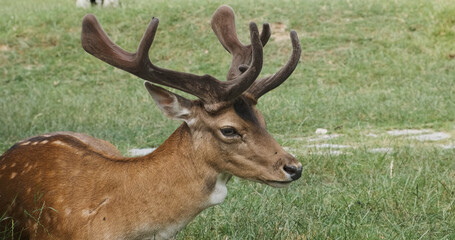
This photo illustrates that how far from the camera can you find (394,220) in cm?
463

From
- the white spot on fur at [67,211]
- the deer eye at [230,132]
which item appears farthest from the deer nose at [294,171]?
the white spot on fur at [67,211]

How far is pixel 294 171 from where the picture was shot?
3375mm

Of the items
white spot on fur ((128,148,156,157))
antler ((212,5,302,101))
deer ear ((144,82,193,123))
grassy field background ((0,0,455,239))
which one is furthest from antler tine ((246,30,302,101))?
white spot on fur ((128,148,156,157))

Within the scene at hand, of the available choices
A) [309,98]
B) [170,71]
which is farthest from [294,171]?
[309,98]

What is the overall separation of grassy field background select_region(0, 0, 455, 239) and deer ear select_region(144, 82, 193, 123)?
1026mm

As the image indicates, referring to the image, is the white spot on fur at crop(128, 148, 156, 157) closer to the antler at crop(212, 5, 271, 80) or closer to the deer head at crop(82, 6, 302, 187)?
the antler at crop(212, 5, 271, 80)

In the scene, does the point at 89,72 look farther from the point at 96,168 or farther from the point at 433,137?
the point at 96,168

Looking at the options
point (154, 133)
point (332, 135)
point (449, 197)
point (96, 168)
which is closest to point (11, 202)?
point (96, 168)

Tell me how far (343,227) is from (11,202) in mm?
1910

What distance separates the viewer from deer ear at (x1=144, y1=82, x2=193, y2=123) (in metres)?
3.51

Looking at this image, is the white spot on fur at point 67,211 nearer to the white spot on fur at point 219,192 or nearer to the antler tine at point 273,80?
the white spot on fur at point 219,192

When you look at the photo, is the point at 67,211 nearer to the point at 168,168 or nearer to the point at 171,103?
the point at 168,168

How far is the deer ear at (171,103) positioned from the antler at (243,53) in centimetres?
34

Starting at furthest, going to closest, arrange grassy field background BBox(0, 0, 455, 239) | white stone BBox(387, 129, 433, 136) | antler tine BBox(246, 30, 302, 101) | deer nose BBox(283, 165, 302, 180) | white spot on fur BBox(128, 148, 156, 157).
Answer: white stone BBox(387, 129, 433, 136) → white spot on fur BBox(128, 148, 156, 157) → grassy field background BBox(0, 0, 455, 239) → antler tine BBox(246, 30, 302, 101) → deer nose BBox(283, 165, 302, 180)
